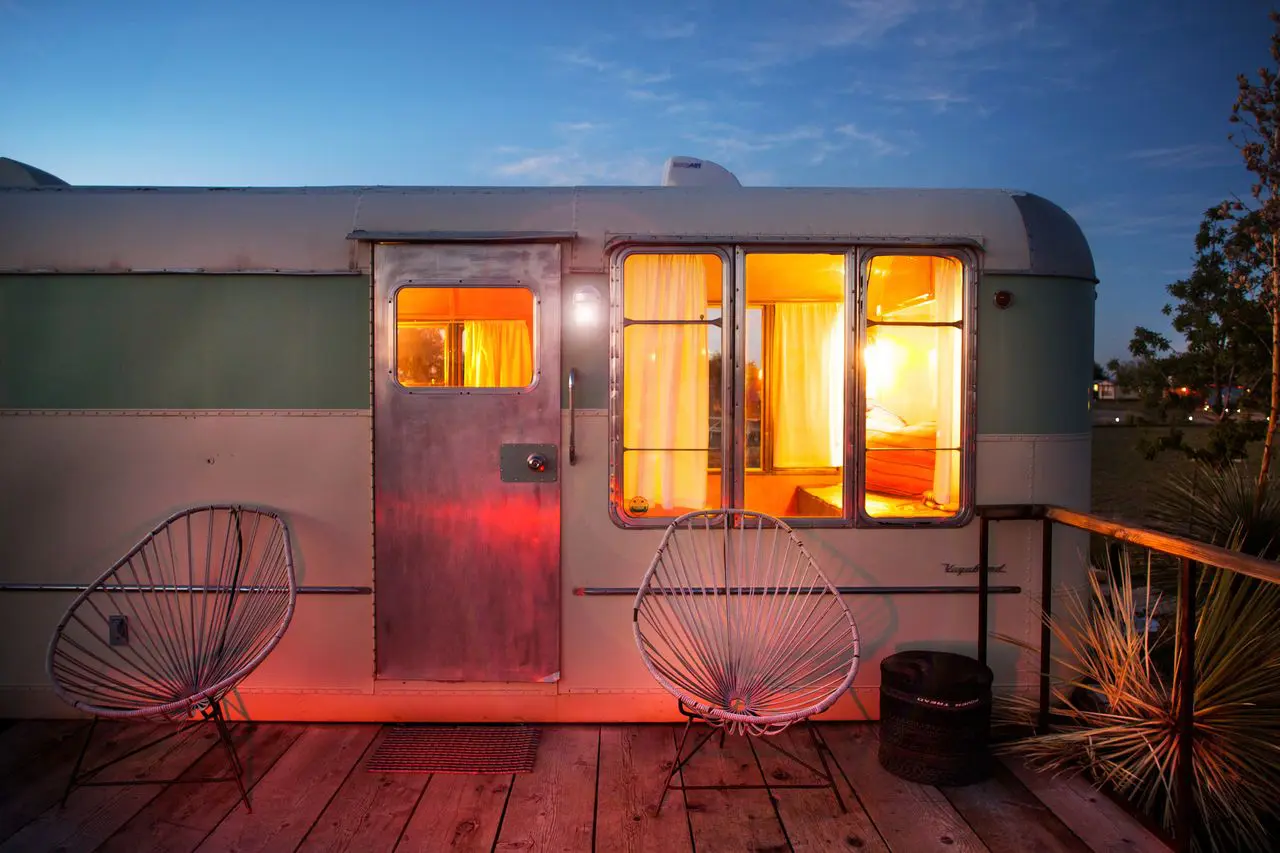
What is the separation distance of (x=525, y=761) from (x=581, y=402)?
5.08ft

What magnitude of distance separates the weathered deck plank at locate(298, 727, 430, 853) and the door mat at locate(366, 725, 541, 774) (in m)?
0.07

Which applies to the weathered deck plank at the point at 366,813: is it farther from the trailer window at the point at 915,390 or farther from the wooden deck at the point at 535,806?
the trailer window at the point at 915,390

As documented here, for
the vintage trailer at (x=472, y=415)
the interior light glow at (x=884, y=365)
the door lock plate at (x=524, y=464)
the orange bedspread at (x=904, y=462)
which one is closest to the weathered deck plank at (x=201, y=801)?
the vintage trailer at (x=472, y=415)

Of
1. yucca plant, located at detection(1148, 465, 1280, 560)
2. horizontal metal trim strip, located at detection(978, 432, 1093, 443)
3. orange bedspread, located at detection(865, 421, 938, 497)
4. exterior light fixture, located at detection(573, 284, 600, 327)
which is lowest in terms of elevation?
yucca plant, located at detection(1148, 465, 1280, 560)

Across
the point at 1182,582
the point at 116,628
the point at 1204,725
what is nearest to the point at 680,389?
the point at 1182,582

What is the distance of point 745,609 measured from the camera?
3.43 meters

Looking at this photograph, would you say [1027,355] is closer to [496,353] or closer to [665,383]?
[665,383]

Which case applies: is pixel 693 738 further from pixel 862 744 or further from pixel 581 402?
→ pixel 581 402

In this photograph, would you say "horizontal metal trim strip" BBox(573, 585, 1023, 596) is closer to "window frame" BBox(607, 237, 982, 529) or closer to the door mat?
"window frame" BBox(607, 237, 982, 529)

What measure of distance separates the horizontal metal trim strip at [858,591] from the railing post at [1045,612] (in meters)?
0.12

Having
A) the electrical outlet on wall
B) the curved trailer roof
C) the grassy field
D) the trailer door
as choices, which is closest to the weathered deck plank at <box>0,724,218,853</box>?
the electrical outlet on wall

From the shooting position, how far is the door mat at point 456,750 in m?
3.16

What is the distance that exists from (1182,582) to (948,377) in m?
1.32

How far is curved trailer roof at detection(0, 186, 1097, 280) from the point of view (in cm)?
346
